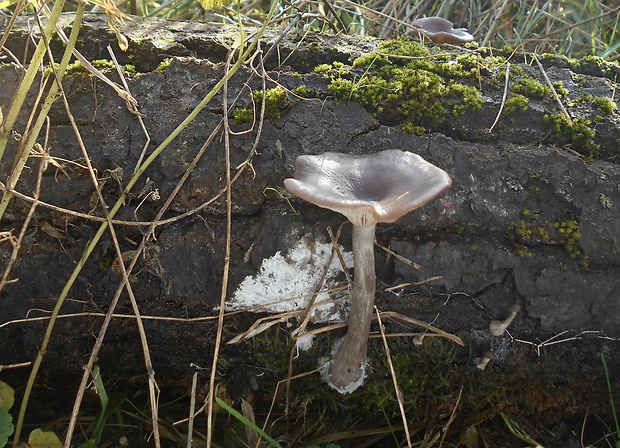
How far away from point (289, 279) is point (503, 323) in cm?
88

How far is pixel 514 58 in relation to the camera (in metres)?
2.28

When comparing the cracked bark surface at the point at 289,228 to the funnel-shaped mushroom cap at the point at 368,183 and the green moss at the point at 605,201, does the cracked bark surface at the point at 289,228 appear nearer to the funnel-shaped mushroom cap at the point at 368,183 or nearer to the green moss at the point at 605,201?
the green moss at the point at 605,201

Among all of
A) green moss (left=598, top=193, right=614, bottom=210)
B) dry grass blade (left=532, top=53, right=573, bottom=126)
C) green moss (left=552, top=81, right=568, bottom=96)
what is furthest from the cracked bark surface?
green moss (left=552, top=81, right=568, bottom=96)

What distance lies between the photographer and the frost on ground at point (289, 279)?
1.87m

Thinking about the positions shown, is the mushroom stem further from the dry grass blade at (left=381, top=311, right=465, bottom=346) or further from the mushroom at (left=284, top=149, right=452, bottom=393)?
the dry grass blade at (left=381, top=311, right=465, bottom=346)

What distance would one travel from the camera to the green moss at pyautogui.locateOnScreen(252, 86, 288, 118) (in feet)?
6.28

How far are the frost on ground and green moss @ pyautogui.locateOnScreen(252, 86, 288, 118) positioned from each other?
55cm

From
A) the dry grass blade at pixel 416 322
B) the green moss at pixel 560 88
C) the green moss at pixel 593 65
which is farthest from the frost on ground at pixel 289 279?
the green moss at pixel 593 65

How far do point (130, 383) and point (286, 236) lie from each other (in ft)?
3.38

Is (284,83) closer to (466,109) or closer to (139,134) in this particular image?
(139,134)

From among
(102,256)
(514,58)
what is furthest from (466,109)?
(102,256)

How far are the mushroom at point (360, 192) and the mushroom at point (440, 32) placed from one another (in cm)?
133

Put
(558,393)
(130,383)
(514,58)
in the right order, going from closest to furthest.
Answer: (558,393) → (130,383) → (514,58)

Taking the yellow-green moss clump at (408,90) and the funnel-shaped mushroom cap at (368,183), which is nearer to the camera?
the funnel-shaped mushroom cap at (368,183)
